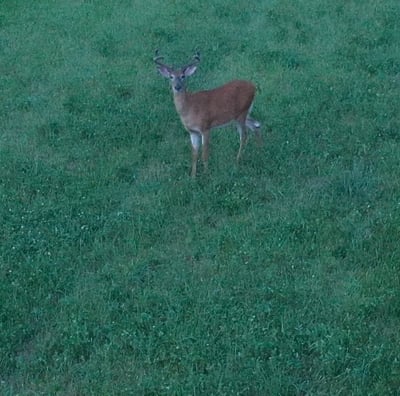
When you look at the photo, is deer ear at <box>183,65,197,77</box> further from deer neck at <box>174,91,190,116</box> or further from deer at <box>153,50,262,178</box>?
deer neck at <box>174,91,190,116</box>

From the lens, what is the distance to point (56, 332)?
655 cm

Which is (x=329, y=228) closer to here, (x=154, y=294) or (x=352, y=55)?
(x=154, y=294)

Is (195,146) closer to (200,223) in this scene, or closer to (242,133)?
(242,133)

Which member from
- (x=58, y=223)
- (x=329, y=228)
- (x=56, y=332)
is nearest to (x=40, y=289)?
(x=56, y=332)

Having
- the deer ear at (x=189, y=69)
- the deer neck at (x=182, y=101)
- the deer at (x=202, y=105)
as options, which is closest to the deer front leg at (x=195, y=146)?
the deer at (x=202, y=105)

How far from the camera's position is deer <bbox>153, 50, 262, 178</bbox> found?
9289 mm

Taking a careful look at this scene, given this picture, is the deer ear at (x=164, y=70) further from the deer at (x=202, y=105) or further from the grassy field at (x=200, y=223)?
the grassy field at (x=200, y=223)

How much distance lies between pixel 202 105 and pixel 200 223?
1.67 m

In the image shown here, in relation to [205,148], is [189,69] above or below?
above

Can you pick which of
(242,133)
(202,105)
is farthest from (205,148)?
(242,133)

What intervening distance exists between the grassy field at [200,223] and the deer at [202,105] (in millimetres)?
318

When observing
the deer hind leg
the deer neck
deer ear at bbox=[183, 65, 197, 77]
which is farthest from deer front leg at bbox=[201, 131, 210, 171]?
the deer hind leg

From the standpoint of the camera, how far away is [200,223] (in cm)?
Result: 819

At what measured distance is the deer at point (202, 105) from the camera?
30.5ft
